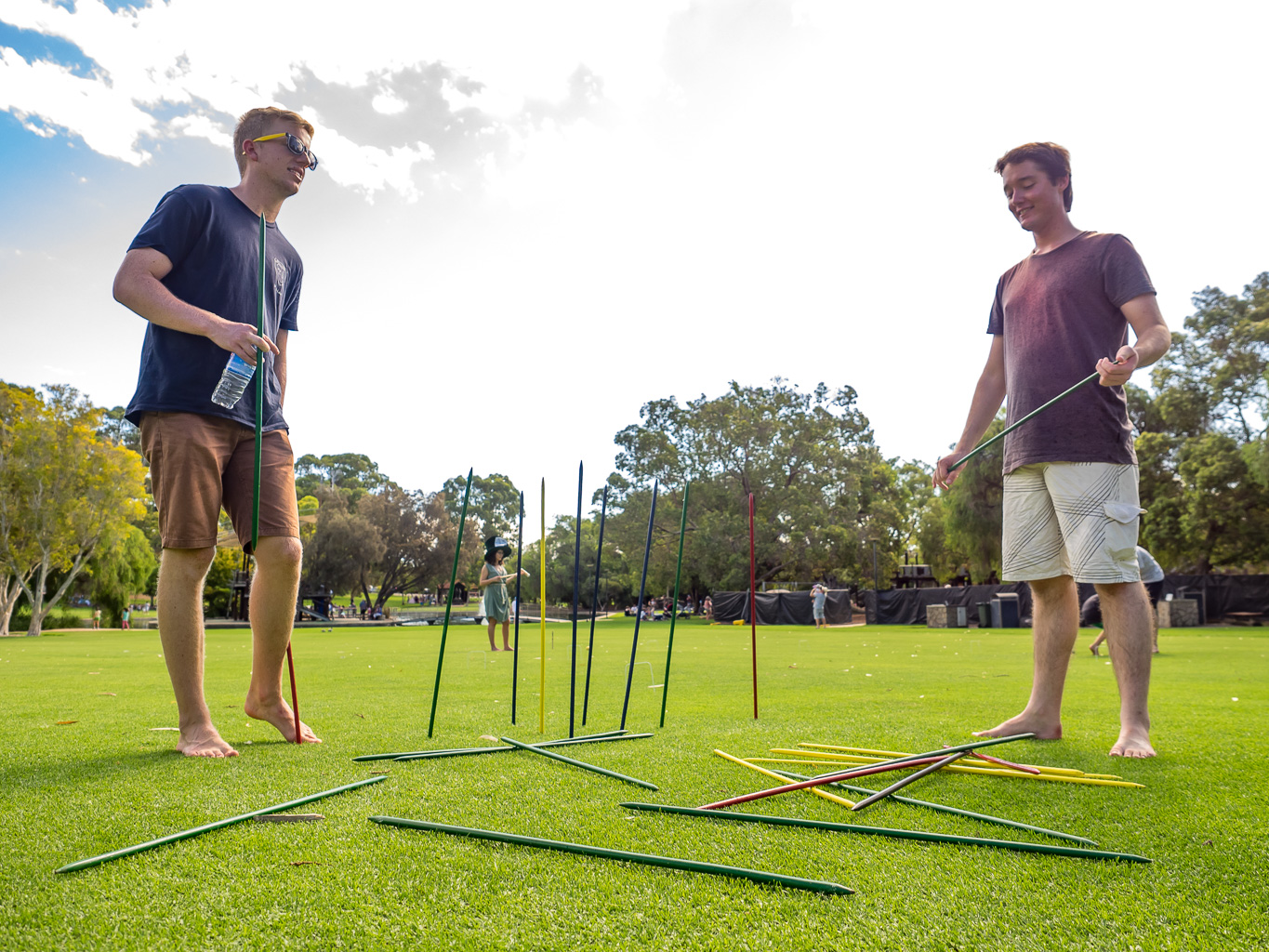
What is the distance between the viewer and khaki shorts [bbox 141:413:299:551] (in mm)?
2609

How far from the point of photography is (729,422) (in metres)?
34.3

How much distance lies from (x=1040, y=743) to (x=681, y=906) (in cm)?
214

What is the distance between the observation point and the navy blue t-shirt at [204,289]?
265cm

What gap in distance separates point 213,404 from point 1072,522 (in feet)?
10.2

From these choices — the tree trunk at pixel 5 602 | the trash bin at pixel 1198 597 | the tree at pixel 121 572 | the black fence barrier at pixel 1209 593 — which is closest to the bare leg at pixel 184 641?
the tree trunk at pixel 5 602

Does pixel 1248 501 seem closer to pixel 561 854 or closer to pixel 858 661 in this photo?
pixel 858 661

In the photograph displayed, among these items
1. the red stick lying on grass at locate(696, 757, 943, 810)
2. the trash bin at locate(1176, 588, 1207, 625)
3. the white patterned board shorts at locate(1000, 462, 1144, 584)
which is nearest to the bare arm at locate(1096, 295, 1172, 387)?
the white patterned board shorts at locate(1000, 462, 1144, 584)

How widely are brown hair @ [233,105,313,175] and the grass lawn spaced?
2.27 meters

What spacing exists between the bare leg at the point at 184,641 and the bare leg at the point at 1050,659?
2.81m

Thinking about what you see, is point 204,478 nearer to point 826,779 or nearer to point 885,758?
point 826,779

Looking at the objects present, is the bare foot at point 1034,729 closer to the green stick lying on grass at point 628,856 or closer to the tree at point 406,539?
the green stick lying on grass at point 628,856

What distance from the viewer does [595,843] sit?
167 cm

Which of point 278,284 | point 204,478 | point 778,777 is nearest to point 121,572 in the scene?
point 278,284

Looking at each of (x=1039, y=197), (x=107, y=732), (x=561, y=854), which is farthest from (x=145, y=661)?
(x=1039, y=197)
